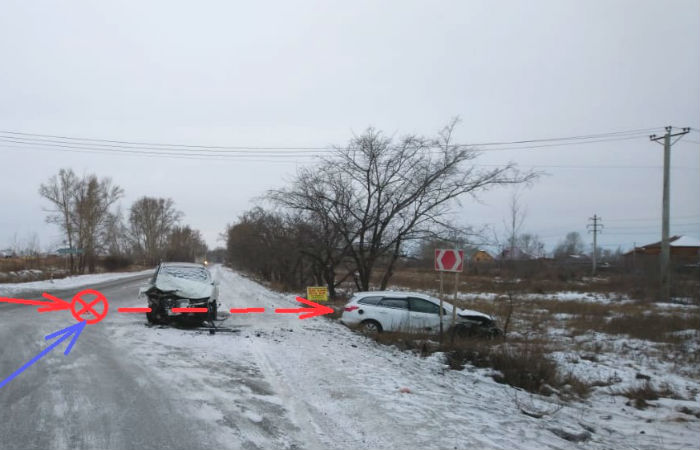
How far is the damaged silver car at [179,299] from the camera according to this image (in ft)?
44.1

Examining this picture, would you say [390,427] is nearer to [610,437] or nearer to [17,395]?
[610,437]

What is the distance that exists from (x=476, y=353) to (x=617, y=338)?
8.01 metres

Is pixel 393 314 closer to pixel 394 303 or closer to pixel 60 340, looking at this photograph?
pixel 394 303

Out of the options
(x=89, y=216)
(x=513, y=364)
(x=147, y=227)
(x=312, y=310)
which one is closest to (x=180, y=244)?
(x=147, y=227)

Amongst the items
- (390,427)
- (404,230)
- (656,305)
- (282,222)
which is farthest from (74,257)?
(390,427)

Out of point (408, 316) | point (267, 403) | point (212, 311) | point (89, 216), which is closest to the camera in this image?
point (267, 403)

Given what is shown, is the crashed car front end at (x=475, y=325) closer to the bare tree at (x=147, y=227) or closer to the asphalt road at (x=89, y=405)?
the asphalt road at (x=89, y=405)

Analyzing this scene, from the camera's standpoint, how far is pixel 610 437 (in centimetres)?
657

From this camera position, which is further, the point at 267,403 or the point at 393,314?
the point at 393,314

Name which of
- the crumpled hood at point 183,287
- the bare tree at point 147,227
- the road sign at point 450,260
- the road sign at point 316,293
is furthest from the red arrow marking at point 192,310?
the bare tree at point 147,227

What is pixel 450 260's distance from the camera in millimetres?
12273

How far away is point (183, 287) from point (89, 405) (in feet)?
26.6

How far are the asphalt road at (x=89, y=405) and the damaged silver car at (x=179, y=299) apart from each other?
3.62 m

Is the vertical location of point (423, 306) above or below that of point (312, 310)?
above
